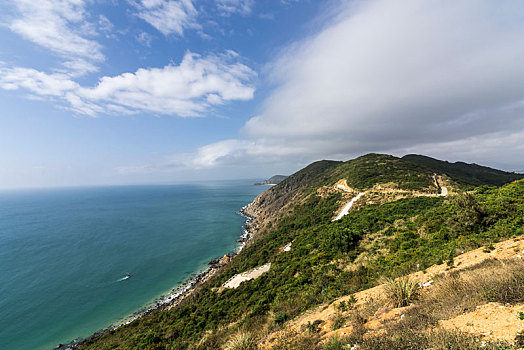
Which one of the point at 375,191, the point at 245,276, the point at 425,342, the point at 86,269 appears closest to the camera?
the point at 425,342

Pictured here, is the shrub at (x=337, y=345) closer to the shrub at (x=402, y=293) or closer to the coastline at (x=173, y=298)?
the shrub at (x=402, y=293)

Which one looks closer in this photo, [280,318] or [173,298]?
[280,318]

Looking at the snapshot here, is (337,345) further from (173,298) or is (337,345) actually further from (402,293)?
(173,298)

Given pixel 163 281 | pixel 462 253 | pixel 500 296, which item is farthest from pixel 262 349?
pixel 163 281

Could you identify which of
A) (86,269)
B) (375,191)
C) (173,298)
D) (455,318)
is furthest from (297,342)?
(86,269)

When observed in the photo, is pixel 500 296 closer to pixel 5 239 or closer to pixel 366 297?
pixel 366 297

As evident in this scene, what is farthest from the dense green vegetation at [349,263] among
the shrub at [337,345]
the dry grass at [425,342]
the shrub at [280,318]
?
the dry grass at [425,342]

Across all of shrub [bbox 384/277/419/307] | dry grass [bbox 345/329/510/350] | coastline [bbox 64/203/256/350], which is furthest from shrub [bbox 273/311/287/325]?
coastline [bbox 64/203/256/350]

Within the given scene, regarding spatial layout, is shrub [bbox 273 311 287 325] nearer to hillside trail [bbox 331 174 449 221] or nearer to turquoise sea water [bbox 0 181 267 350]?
hillside trail [bbox 331 174 449 221]

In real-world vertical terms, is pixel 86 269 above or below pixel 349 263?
below
